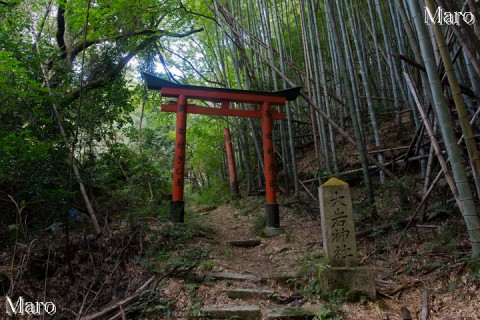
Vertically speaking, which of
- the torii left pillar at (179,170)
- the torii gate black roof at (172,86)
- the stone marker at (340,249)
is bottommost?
the stone marker at (340,249)

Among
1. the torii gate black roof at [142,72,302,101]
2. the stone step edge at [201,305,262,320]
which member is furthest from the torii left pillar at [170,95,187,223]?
the stone step edge at [201,305,262,320]

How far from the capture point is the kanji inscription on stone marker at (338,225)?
3.26m

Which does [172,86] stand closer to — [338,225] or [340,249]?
[338,225]

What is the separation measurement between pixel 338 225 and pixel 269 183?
293 cm

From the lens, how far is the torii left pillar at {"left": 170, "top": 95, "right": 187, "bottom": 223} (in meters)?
5.61

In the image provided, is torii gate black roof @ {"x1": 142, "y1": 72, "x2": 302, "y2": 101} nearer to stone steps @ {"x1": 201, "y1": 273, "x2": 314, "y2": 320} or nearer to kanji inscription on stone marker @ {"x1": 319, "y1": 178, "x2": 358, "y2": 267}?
kanji inscription on stone marker @ {"x1": 319, "y1": 178, "x2": 358, "y2": 267}

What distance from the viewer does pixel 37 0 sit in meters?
7.28

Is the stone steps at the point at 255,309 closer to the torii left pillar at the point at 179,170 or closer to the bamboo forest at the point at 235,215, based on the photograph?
the bamboo forest at the point at 235,215

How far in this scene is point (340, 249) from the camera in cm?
326

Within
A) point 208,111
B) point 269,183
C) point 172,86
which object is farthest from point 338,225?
point 172,86

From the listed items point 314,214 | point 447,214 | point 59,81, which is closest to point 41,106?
point 59,81

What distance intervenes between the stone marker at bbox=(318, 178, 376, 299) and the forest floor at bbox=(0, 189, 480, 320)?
0.15 m

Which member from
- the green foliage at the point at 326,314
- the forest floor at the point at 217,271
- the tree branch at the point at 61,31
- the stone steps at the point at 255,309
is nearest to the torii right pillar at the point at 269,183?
the forest floor at the point at 217,271

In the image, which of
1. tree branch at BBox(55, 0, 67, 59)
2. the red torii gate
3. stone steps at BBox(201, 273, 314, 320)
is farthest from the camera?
tree branch at BBox(55, 0, 67, 59)
